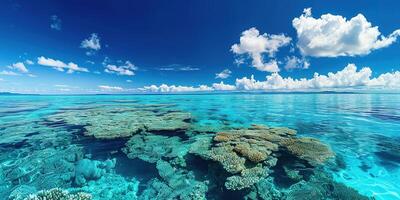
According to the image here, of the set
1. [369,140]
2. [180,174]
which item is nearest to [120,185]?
[180,174]

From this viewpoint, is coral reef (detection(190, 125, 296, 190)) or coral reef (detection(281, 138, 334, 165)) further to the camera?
coral reef (detection(281, 138, 334, 165))

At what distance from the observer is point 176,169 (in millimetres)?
11430

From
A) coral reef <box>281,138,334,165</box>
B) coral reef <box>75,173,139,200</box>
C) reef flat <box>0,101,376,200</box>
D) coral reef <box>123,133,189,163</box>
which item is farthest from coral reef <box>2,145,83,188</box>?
coral reef <box>281,138,334,165</box>

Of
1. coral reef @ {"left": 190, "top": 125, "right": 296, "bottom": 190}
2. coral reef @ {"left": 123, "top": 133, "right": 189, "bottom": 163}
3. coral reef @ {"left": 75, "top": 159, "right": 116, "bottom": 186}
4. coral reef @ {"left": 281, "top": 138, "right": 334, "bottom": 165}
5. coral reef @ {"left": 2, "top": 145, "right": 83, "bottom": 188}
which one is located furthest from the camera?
coral reef @ {"left": 123, "top": 133, "right": 189, "bottom": 163}

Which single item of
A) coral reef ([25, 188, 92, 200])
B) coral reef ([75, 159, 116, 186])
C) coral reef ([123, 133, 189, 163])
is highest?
coral reef ([25, 188, 92, 200])

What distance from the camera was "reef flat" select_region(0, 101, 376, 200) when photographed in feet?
30.5

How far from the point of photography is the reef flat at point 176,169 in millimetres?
9289

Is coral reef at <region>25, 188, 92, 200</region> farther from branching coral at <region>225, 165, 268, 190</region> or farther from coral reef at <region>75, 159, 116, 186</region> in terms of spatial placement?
branching coral at <region>225, 165, 268, 190</region>

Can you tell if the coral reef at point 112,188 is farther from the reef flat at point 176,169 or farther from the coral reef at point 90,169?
the coral reef at point 90,169

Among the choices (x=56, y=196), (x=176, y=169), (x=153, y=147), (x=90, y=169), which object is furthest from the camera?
(x=153, y=147)

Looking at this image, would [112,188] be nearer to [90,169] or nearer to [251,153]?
[90,169]

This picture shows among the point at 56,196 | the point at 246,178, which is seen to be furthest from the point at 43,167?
the point at 246,178

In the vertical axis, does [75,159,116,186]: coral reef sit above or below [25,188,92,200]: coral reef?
below

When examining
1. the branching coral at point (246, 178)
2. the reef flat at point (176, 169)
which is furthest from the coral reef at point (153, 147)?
the branching coral at point (246, 178)
